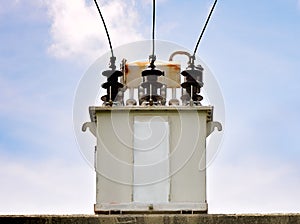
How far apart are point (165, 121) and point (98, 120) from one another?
84 cm

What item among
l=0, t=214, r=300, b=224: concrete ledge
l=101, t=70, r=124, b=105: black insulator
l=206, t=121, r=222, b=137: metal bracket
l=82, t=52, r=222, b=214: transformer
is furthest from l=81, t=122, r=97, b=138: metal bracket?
l=0, t=214, r=300, b=224: concrete ledge

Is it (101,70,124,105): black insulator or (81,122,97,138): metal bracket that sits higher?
(101,70,124,105): black insulator

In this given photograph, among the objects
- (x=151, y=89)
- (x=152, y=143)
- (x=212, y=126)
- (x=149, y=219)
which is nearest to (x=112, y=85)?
(x=151, y=89)

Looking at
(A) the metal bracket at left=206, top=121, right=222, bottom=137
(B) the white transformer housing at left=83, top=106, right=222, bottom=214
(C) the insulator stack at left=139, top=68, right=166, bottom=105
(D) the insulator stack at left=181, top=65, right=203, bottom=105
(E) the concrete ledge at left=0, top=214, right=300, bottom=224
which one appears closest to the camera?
(E) the concrete ledge at left=0, top=214, right=300, bottom=224

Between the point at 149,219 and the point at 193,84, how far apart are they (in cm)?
458

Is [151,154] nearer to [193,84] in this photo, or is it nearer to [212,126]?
[212,126]

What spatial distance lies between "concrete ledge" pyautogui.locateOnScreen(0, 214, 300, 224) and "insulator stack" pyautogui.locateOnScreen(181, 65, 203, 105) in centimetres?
446

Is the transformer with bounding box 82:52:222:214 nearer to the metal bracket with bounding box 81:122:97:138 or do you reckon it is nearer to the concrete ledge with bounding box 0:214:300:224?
the metal bracket with bounding box 81:122:97:138

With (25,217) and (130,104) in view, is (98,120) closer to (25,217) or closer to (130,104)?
(130,104)

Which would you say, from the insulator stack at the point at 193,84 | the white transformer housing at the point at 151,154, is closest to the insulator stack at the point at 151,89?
the white transformer housing at the point at 151,154

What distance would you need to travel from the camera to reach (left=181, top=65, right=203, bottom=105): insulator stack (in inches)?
336

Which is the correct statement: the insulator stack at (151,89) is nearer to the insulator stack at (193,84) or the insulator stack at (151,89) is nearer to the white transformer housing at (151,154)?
the white transformer housing at (151,154)

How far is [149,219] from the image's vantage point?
414cm

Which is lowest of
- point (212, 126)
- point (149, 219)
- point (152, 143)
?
point (149, 219)
